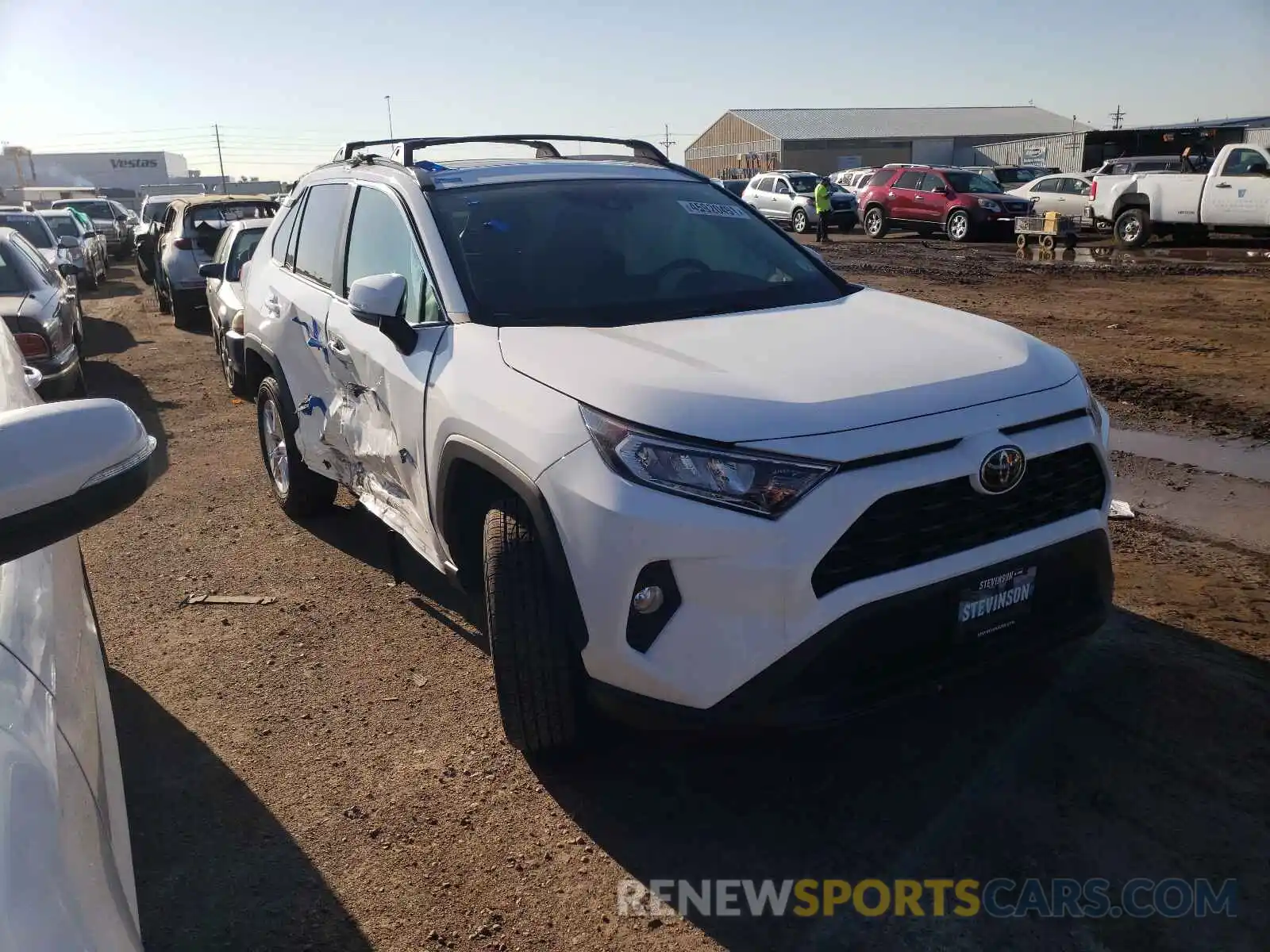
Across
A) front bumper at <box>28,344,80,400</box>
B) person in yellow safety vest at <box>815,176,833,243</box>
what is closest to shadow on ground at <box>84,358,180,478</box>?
front bumper at <box>28,344,80,400</box>

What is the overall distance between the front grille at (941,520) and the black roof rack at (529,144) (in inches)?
102

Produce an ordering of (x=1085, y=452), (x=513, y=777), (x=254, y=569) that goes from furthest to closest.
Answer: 1. (x=254, y=569)
2. (x=513, y=777)
3. (x=1085, y=452)

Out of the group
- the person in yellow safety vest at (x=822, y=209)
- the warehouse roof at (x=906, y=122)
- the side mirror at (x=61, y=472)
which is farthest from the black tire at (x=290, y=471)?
the warehouse roof at (x=906, y=122)

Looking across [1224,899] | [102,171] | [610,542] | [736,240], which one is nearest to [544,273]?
[736,240]

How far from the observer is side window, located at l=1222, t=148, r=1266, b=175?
58.0 feet

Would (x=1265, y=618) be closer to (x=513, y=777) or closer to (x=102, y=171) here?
(x=513, y=777)

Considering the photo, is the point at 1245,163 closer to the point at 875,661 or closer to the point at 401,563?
the point at 401,563

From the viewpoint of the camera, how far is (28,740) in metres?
1.50

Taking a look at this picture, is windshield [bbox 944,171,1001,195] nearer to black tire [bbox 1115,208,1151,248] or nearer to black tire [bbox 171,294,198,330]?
black tire [bbox 1115,208,1151,248]

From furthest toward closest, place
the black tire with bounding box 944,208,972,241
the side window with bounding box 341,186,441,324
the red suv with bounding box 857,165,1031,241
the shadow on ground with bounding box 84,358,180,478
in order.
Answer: the black tire with bounding box 944,208,972,241 < the red suv with bounding box 857,165,1031,241 < the shadow on ground with bounding box 84,358,180,478 < the side window with bounding box 341,186,441,324

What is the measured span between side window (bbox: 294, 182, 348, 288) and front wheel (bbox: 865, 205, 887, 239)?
2329 centimetres

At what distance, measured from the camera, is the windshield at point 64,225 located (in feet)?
60.4

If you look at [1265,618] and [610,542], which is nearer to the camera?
[610,542]

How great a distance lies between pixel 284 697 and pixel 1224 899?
3.13 m
